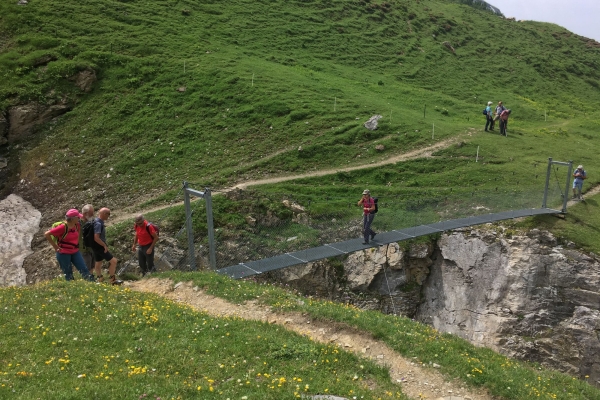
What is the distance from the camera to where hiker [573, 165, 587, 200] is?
24016mm

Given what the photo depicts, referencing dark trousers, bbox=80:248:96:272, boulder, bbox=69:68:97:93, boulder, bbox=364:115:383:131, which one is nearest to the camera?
dark trousers, bbox=80:248:96:272

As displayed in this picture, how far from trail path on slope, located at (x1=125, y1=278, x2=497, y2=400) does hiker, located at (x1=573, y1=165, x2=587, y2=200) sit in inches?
719

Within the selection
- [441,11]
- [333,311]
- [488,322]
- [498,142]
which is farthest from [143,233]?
[441,11]

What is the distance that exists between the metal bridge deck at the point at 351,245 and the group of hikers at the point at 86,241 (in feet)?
9.58

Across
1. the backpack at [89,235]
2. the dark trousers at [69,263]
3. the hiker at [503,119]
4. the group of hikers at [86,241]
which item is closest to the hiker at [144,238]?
the group of hikers at [86,241]

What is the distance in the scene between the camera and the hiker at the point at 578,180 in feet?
78.8

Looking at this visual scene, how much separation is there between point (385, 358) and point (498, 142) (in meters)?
26.8

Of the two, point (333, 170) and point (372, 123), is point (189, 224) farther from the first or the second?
point (372, 123)

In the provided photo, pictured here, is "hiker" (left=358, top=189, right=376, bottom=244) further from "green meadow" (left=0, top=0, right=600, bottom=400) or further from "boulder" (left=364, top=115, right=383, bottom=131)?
"boulder" (left=364, top=115, right=383, bottom=131)

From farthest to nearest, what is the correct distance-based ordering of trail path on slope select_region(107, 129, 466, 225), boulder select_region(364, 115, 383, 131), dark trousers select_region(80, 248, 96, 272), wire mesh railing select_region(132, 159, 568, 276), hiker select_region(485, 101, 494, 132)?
hiker select_region(485, 101, 494, 132), boulder select_region(364, 115, 383, 131), trail path on slope select_region(107, 129, 466, 225), wire mesh railing select_region(132, 159, 568, 276), dark trousers select_region(80, 248, 96, 272)

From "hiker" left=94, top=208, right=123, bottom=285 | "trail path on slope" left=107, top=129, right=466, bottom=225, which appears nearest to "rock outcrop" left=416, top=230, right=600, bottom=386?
"trail path on slope" left=107, top=129, right=466, bottom=225

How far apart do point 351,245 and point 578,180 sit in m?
14.2

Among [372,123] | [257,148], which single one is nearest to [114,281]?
[257,148]

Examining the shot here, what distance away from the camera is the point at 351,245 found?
18.8 meters
